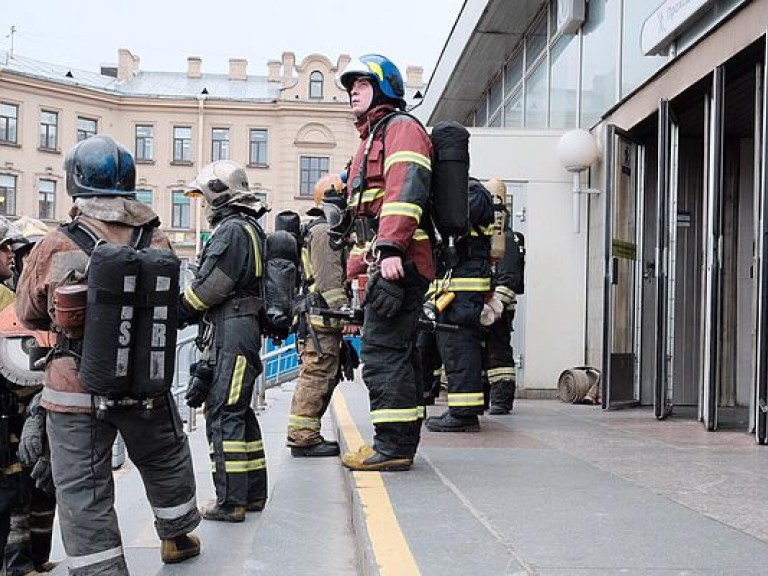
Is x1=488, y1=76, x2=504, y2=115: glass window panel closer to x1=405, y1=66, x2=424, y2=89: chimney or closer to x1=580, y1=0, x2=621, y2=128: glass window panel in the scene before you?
x1=580, y1=0, x2=621, y2=128: glass window panel

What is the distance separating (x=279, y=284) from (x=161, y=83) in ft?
159

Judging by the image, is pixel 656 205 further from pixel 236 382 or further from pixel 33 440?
pixel 33 440

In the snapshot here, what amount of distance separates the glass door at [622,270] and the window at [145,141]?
41209 mm

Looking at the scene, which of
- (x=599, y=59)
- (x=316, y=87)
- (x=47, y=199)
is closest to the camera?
(x=599, y=59)

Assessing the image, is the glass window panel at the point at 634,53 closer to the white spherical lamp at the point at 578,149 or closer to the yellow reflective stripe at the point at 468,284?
the white spherical lamp at the point at 578,149

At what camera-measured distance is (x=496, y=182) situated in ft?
27.0

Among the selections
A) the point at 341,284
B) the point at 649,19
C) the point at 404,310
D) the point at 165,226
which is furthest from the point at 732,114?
the point at 165,226

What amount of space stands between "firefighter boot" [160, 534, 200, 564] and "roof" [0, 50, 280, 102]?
45.6 meters

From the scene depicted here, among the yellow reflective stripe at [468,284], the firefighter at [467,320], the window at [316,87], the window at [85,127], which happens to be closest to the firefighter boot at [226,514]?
the firefighter at [467,320]

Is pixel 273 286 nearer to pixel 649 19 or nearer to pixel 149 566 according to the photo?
pixel 149 566

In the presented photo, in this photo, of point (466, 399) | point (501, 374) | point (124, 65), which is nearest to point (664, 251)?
point (501, 374)

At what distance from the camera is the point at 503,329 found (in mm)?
8641

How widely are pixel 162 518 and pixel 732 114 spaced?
7288mm

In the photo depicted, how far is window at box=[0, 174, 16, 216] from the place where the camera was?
143ft
